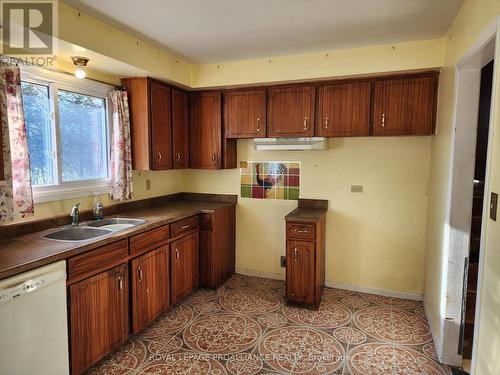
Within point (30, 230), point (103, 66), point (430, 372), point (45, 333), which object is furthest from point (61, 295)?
point (430, 372)

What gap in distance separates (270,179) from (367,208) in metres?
1.14

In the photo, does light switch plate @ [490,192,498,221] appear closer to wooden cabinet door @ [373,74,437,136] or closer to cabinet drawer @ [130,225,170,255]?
wooden cabinet door @ [373,74,437,136]

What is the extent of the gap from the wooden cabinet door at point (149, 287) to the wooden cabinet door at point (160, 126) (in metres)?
0.93

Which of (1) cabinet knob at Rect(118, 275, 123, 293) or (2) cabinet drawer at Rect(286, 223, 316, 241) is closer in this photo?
(1) cabinet knob at Rect(118, 275, 123, 293)

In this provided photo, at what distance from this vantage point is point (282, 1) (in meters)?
2.06

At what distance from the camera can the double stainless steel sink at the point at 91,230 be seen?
2469 millimetres

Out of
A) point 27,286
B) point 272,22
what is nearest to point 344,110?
point 272,22

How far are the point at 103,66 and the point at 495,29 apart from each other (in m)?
2.72

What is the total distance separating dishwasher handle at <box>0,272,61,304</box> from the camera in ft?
5.27

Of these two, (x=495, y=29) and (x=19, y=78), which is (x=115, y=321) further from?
(x=495, y=29)

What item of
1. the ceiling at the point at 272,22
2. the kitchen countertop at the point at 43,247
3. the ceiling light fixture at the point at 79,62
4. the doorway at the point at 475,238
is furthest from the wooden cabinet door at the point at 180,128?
the doorway at the point at 475,238

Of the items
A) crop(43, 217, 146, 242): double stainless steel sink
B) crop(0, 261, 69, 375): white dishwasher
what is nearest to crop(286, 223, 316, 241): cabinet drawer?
crop(43, 217, 146, 242): double stainless steel sink

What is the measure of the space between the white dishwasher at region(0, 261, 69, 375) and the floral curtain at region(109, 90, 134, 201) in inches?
48.6

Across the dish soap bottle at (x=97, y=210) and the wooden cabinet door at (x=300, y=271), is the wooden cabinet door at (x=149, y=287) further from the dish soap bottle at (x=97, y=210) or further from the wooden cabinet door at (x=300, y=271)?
the wooden cabinet door at (x=300, y=271)
